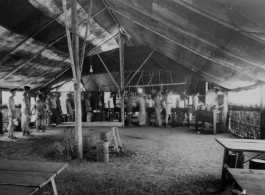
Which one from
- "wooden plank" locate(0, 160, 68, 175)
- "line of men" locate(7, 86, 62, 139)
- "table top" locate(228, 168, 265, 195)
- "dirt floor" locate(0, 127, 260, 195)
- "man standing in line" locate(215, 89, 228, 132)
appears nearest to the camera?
"table top" locate(228, 168, 265, 195)

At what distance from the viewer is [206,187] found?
3.68 metres

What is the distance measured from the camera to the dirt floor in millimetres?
3615

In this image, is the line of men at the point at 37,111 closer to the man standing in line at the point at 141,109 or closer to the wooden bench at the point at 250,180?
the man standing in line at the point at 141,109

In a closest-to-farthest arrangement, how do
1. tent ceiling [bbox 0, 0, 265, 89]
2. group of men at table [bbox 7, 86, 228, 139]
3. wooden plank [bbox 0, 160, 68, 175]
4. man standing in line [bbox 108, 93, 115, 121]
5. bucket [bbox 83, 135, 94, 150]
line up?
wooden plank [bbox 0, 160, 68, 175] < tent ceiling [bbox 0, 0, 265, 89] < bucket [bbox 83, 135, 94, 150] < group of men at table [bbox 7, 86, 228, 139] < man standing in line [bbox 108, 93, 115, 121]

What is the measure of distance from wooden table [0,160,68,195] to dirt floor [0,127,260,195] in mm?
1287

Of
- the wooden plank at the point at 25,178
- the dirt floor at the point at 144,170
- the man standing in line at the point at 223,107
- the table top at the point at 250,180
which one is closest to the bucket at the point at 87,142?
the dirt floor at the point at 144,170

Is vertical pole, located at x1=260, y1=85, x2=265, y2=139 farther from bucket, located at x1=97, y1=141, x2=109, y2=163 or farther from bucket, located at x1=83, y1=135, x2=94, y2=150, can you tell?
bucket, located at x1=83, y1=135, x2=94, y2=150

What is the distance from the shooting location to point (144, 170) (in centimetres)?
456

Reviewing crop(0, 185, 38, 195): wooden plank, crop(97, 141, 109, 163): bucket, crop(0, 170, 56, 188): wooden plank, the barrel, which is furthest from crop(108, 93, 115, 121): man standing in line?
crop(0, 185, 38, 195): wooden plank

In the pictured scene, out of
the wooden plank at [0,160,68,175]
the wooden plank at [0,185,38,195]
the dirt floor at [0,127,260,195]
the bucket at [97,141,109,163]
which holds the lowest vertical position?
the dirt floor at [0,127,260,195]

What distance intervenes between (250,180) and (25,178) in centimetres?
257

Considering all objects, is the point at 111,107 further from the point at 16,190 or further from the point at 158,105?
the point at 16,190

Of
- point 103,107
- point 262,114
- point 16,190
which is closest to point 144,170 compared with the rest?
point 16,190

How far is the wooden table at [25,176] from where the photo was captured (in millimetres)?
1873
